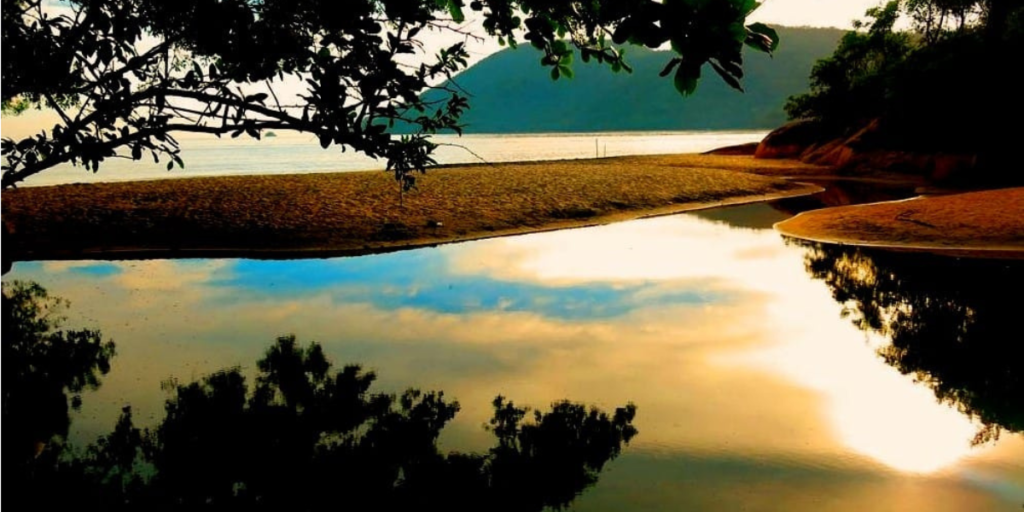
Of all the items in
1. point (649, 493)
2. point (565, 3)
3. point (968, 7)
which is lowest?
point (649, 493)

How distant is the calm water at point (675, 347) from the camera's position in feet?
24.8

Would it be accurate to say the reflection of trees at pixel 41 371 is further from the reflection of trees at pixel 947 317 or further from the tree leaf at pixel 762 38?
the reflection of trees at pixel 947 317

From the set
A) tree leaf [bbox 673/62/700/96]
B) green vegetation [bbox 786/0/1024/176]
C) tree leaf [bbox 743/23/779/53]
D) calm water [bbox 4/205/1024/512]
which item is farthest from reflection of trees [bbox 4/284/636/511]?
green vegetation [bbox 786/0/1024/176]

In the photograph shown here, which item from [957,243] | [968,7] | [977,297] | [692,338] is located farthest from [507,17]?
[968,7]

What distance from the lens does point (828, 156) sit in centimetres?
5459

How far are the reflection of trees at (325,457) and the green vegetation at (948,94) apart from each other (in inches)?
1576

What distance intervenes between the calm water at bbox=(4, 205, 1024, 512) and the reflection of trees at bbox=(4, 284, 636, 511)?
1.05ft

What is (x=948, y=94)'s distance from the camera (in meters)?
43.0

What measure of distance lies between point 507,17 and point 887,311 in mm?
10881

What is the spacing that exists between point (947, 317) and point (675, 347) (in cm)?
553

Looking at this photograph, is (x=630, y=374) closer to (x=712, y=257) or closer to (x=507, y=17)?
(x=507, y=17)

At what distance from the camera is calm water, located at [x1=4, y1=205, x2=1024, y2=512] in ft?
24.8

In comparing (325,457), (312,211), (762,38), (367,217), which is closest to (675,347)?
(325,457)

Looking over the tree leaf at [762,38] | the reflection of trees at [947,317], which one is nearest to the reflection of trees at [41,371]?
the tree leaf at [762,38]
